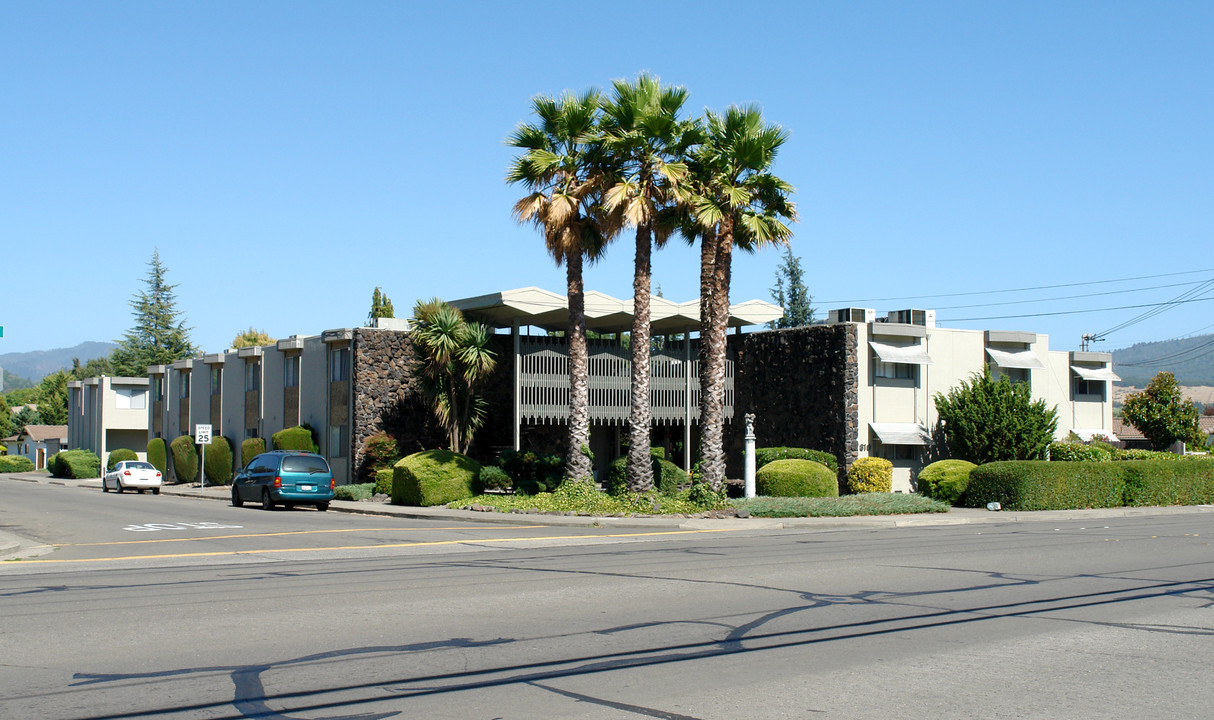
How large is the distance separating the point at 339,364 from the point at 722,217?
688 inches

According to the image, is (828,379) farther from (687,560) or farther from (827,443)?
(687,560)

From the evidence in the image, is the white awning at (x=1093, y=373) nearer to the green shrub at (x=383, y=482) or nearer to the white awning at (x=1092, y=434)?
the white awning at (x=1092, y=434)

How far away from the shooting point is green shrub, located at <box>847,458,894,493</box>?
Result: 117 feet

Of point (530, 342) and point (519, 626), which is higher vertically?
point (530, 342)

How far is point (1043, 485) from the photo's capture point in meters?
31.1

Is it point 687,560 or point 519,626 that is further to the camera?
point 687,560

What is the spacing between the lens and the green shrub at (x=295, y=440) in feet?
126

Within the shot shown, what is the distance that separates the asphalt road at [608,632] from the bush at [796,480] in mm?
13016

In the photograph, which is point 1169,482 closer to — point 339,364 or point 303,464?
point 303,464

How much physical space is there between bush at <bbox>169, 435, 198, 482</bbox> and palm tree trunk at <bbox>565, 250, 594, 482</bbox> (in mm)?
27641

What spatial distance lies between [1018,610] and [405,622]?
6160mm

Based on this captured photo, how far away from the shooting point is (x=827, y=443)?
37.4 m

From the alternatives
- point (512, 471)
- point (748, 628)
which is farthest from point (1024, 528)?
point (748, 628)

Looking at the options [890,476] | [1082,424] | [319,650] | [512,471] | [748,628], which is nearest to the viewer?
[319,650]
